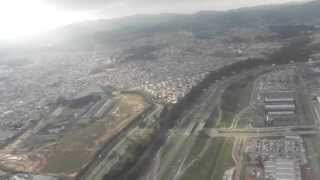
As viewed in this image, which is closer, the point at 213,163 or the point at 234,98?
the point at 213,163

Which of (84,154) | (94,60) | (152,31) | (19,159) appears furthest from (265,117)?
(152,31)

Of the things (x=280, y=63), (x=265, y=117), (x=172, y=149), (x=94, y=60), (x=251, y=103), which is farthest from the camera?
(x=94, y=60)

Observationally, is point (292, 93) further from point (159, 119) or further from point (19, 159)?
point (19, 159)

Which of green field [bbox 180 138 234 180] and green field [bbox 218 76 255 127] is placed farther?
green field [bbox 218 76 255 127]

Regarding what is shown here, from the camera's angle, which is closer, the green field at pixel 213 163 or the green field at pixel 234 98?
the green field at pixel 213 163

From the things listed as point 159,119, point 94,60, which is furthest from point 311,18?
point 159,119

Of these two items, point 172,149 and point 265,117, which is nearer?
point 172,149

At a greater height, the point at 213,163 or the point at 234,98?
the point at 213,163

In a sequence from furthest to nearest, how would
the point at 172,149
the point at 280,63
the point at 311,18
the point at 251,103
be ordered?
the point at 311,18, the point at 280,63, the point at 251,103, the point at 172,149

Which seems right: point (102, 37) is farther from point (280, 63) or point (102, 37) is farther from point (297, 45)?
point (280, 63)
